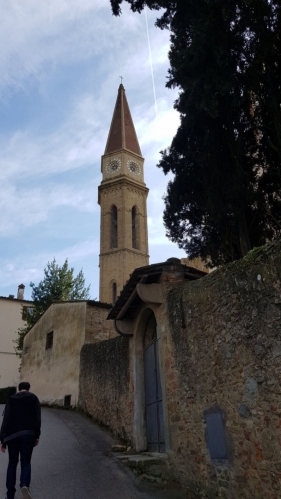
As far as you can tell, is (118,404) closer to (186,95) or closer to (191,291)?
(191,291)

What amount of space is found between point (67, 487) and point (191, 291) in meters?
3.41

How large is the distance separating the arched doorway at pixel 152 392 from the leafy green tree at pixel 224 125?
10.2 ft

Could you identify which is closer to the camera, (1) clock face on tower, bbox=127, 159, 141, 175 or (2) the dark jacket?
(2) the dark jacket

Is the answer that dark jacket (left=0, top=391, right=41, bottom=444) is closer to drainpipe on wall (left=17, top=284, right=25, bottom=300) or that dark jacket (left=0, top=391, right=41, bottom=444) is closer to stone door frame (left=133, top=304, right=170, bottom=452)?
stone door frame (left=133, top=304, right=170, bottom=452)

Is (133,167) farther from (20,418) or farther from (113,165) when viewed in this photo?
(20,418)

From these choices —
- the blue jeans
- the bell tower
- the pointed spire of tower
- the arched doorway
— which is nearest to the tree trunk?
the arched doorway

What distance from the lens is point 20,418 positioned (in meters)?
5.02

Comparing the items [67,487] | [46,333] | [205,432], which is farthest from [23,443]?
[46,333]

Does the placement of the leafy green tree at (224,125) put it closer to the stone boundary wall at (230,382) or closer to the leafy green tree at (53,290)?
the stone boundary wall at (230,382)

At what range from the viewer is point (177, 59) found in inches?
340

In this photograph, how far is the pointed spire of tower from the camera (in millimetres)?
43756

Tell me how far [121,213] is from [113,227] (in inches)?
64.8

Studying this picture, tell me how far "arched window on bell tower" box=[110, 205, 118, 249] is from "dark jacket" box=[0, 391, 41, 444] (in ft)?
105

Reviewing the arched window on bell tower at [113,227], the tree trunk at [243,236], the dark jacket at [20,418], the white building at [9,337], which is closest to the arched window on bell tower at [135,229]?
the arched window on bell tower at [113,227]
